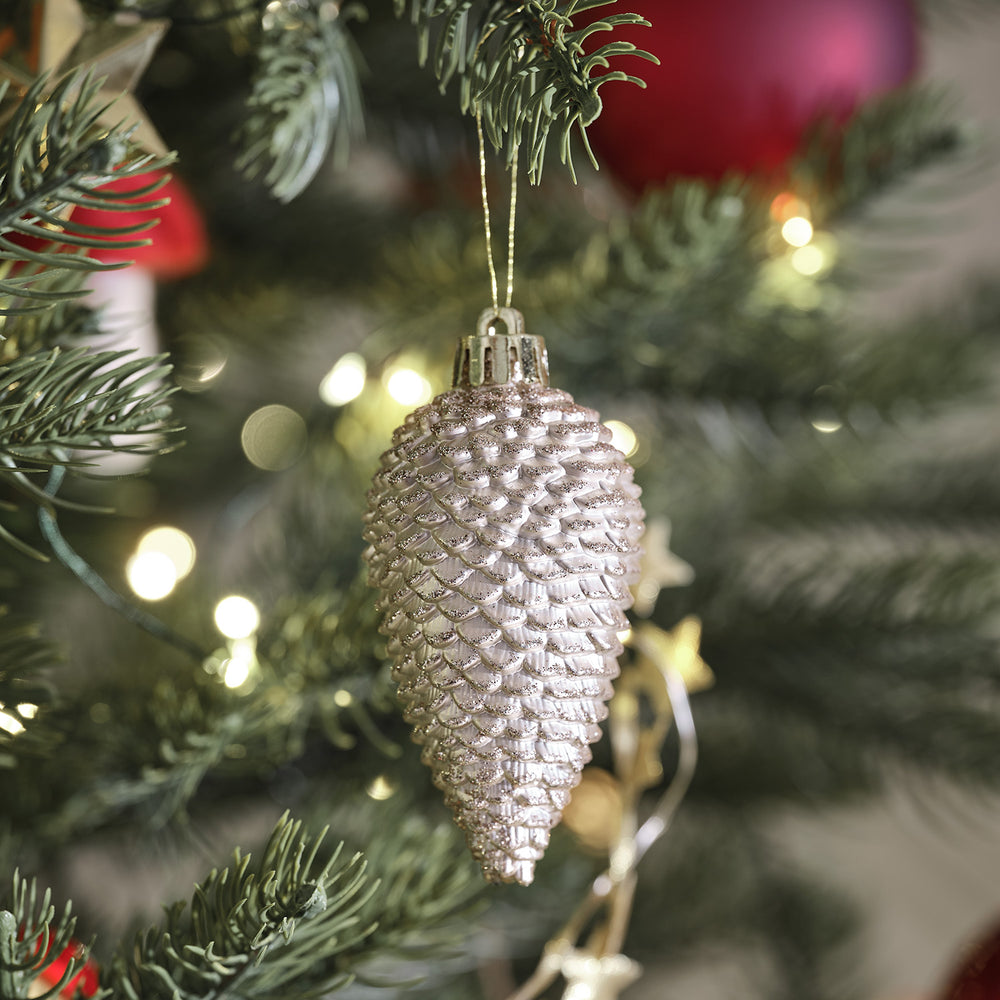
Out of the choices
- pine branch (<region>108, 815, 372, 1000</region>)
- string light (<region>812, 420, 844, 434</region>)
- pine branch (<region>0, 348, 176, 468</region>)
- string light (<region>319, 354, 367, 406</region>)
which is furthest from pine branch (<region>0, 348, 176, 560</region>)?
string light (<region>812, 420, 844, 434</region>)

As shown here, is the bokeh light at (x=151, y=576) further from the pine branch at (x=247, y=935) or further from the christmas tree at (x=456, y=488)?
the pine branch at (x=247, y=935)

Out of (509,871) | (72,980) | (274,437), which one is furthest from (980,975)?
(274,437)

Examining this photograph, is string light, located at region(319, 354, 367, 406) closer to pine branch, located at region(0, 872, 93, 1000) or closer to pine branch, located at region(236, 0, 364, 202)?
pine branch, located at region(236, 0, 364, 202)

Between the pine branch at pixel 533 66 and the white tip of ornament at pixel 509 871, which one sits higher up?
the pine branch at pixel 533 66

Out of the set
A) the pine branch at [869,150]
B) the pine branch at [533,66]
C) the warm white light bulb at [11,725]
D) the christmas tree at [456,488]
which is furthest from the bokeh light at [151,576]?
the pine branch at [869,150]

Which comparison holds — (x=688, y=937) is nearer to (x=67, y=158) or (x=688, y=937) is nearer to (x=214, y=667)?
(x=214, y=667)

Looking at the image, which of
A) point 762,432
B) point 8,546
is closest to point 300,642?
point 8,546
